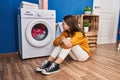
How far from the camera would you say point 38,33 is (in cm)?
228

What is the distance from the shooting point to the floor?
159cm

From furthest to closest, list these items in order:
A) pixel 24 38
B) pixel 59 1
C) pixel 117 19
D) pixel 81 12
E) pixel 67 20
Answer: pixel 117 19, pixel 81 12, pixel 59 1, pixel 24 38, pixel 67 20

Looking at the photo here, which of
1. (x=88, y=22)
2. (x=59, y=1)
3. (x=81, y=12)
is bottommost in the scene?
(x=88, y=22)

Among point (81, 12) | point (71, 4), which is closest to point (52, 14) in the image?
point (71, 4)

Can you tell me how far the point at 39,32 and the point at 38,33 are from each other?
0.02 meters

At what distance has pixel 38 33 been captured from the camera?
89.7 inches

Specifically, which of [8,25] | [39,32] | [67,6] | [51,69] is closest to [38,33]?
[39,32]

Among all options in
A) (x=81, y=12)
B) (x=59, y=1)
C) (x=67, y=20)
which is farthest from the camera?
(x=81, y=12)

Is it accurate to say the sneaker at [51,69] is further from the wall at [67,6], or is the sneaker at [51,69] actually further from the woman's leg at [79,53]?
the wall at [67,6]

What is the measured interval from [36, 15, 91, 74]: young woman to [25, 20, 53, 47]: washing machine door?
32 cm

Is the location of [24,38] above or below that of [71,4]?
below

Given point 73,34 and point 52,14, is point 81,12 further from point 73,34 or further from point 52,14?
point 73,34

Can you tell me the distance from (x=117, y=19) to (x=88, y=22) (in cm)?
126

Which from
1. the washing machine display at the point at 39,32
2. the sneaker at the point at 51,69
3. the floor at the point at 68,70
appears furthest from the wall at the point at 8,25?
the sneaker at the point at 51,69
